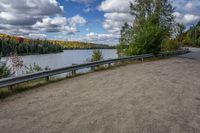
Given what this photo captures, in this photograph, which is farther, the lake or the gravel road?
the lake

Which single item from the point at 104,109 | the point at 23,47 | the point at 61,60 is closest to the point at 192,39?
the point at 61,60

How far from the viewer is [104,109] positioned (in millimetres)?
6617

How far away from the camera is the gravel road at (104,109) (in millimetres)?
5340

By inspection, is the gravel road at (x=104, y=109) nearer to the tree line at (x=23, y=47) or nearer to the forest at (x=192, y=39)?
the forest at (x=192, y=39)

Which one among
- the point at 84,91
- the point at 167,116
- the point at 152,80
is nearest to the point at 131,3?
the point at 152,80

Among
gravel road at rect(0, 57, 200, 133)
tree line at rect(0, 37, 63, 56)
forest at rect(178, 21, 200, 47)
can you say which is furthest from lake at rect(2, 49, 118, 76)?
forest at rect(178, 21, 200, 47)

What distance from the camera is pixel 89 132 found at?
5.03 meters

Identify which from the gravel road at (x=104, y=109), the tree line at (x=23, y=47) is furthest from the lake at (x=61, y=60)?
the tree line at (x=23, y=47)

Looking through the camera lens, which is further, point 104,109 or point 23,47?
point 23,47

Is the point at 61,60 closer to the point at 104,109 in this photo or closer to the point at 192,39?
the point at 104,109

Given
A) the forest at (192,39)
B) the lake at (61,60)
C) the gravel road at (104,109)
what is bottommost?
the lake at (61,60)

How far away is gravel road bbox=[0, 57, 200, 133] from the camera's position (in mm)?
5340

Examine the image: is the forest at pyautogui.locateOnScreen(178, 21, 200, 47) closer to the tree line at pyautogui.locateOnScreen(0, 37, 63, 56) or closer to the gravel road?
the tree line at pyautogui.locateOnScreen(0, 37, 63, 56)

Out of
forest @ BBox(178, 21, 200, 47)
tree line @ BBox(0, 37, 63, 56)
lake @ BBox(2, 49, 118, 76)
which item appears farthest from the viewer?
tree line @ BBox(0, 37, 63, 56)
